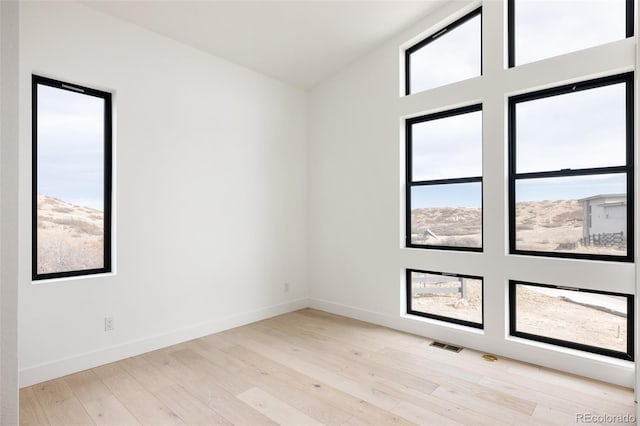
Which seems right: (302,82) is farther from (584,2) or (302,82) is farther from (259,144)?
(584,2)

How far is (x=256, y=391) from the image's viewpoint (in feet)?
8.43

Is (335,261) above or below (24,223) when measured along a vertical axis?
below

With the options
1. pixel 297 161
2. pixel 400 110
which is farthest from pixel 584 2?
pixel 297 161

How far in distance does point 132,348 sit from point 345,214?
2655 millimetres

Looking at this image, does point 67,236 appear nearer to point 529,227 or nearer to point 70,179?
point 70,179

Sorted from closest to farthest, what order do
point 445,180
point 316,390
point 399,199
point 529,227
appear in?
point 316,390, point 529,227, point 445,180, point 399,199

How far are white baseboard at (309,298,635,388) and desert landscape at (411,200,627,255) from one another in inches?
32.3

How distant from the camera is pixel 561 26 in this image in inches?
118

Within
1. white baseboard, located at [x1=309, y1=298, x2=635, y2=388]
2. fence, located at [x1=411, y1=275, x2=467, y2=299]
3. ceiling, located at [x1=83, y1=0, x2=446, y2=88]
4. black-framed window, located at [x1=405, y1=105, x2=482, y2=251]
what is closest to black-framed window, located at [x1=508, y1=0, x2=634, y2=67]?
black-framed window, located at [x1=405, y1=105, x2=482, y2=251]

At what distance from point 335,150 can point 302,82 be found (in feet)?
3.39

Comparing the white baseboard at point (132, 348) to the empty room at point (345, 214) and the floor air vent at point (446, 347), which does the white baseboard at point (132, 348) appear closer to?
the empty room at point (345, 214)

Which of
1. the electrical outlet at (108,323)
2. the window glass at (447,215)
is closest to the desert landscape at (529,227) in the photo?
the window glass at (447,215)

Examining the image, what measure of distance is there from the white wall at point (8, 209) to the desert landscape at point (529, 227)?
11.2 feet

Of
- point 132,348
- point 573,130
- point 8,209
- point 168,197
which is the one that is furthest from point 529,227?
point 132,348
